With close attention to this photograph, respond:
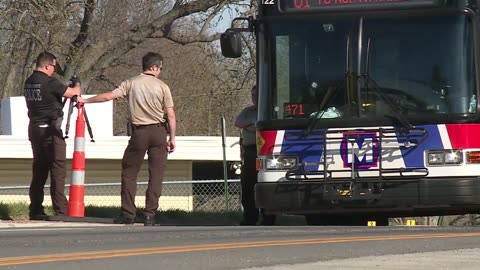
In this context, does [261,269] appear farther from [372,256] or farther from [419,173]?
[419,173]

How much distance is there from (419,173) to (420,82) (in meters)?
0.98

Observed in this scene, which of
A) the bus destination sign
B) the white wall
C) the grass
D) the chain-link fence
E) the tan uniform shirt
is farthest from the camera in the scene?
the white wall

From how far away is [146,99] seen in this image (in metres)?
12.1

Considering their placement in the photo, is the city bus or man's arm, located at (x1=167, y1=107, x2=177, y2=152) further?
man's arm, located at (x1=167, y1=107, x2=177, y2=152)

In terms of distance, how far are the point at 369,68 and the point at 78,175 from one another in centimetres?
358

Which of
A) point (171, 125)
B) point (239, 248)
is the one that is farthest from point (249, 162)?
point (239, 248)

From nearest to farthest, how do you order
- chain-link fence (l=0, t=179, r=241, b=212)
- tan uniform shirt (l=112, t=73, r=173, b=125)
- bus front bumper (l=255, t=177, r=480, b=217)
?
bus front bumper (l=255, t=177, r=480, b=217), tan uniform shirt (l=112, t=73, r=173, b=125), chain-link fence (l=0, t=179, r=241, b=212)

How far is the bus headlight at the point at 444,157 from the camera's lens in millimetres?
11586

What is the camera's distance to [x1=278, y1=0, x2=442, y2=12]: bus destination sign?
1198 cm

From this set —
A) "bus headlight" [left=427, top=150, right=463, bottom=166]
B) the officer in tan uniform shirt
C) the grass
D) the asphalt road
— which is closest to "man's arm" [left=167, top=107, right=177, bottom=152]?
the officer in tan uniform shirt

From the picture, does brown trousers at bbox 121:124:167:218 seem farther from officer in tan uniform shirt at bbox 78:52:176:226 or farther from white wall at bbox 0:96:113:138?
white wall at bbox 0:96:113:138

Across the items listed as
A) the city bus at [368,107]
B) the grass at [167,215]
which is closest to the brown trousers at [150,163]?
the city bus at [368,107]

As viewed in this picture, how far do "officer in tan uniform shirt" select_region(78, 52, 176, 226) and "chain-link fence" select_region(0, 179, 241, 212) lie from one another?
860cm

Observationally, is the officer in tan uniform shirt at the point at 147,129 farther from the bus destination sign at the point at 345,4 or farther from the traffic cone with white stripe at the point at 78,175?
the bus destination sign at the point at 345,4
